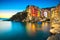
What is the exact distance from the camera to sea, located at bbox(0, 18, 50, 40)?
211 inches

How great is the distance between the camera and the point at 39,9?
5.59 m

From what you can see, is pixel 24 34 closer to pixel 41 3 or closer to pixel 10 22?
pixel 10 22

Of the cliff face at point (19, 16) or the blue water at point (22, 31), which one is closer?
the blue water at point (22, 31)

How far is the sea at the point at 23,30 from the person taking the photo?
537 centimetres

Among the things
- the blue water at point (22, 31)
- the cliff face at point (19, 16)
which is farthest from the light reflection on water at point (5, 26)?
the cliff face at point (19, 16)

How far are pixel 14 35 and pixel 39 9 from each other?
1.26 meters

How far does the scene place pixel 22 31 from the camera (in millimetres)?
5461

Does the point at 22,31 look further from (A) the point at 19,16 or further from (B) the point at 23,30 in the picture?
(A) the point at 19,16

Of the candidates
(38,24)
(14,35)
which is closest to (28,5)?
A: (38,24)

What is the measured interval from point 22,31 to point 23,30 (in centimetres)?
5

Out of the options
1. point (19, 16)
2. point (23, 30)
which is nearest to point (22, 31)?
point (23, 30)

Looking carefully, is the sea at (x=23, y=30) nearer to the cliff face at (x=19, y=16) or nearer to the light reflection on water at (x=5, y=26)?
the light reflection on water at (x=5, y=26)

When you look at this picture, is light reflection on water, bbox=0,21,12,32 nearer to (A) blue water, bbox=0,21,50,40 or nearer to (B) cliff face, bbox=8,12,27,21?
(A) blue water, bbox=0,21,50,40

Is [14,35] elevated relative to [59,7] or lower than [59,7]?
lower
